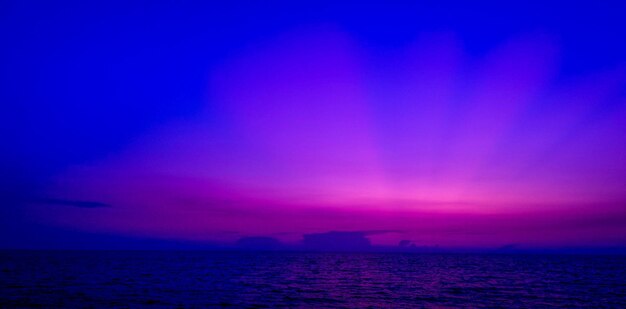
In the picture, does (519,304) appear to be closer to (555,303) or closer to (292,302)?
(555,303)

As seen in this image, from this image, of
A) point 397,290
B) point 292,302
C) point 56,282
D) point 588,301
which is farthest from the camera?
point 56,282

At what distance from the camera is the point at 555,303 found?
39562 millimetres

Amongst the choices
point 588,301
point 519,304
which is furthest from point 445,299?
point 588,301

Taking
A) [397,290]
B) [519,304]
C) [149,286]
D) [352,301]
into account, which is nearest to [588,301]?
[519,304]

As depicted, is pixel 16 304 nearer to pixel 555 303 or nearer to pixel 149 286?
pixel 149 286

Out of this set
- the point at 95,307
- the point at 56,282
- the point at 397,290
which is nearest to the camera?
the point at 95,307

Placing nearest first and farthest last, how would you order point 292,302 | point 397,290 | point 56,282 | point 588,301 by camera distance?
1. point 292,302
2. point 588,301
3. point 397,290
4. point 56,282

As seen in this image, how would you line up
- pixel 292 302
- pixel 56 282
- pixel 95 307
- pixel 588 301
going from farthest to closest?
pixel 56 282
pixel 588 301
pixel 292 302
pixel 95 307

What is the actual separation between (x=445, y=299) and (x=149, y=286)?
27.7 meters

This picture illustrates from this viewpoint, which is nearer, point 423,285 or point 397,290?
point 397,290

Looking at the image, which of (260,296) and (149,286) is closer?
(260,296)

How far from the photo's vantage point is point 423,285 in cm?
5275

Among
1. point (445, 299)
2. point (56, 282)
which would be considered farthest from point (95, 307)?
point (445, 299)

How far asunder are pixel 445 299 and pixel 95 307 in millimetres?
25712
